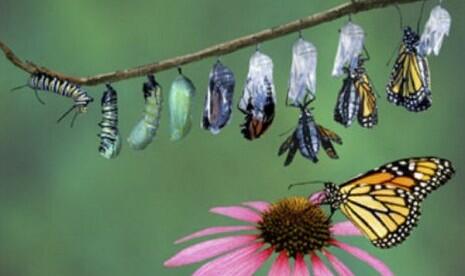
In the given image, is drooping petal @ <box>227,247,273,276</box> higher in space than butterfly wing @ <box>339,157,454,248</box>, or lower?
lower

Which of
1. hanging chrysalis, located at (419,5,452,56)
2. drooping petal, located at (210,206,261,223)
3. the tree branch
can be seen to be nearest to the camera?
the tree branch

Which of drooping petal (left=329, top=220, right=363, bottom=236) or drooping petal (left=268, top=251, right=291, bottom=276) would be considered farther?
drooping petal (left=329, top=220, right=363, bottom=236)

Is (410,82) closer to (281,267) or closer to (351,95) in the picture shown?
(351,95)

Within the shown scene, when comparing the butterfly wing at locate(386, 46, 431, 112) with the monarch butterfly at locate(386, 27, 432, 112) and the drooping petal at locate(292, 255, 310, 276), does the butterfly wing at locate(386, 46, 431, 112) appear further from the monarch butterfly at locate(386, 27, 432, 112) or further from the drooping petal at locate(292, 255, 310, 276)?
the drooping petal at locate(292, 255, 310, 276)

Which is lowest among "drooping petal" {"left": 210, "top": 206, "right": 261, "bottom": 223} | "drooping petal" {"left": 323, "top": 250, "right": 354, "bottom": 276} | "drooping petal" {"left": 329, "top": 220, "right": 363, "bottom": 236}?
"drooping petal" {"left": 323, "top": 250, "right": 354, "bottom": 276}

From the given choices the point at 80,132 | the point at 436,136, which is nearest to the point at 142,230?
the point at 80,132

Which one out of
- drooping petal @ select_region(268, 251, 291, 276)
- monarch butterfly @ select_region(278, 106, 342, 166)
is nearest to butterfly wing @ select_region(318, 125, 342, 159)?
monarch butterfly @ select_region(278, 106, 342, 166)

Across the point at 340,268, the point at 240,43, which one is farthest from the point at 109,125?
the point at 340,268

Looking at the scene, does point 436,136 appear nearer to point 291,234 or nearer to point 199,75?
point 199,75
